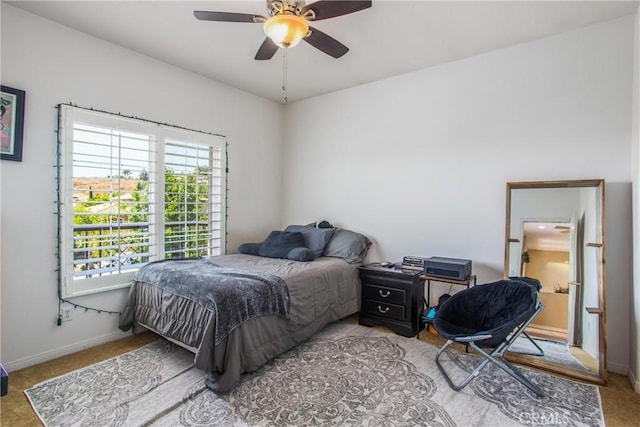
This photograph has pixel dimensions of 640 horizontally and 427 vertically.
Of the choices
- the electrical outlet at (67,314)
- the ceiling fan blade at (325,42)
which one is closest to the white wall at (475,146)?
the ceiling fan blade at (325,42)

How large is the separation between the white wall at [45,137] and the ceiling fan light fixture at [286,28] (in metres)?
1.80

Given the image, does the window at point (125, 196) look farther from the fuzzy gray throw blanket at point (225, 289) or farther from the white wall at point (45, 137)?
the fuzzy gray throw blanket at point (225, 289)

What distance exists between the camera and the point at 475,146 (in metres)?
3.11

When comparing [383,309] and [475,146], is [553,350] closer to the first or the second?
[383,309]

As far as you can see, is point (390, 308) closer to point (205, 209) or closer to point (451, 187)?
point (451, 187)

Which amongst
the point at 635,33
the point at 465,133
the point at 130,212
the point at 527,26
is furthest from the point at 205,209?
the point at 635,33

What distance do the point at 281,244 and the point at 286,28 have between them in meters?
2.23

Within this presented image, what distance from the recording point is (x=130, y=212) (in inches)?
116

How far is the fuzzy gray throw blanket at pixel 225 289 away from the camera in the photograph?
2.16m

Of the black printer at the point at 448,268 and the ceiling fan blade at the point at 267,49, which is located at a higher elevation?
the ceiling fan blade at the point at 267,49

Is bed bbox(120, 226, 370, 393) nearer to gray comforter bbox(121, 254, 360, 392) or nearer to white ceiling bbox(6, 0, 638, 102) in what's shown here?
gray comforter bbox(121, 254, 360, 392)

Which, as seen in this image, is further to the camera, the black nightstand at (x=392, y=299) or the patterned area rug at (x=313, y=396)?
the black nightstand at (x=392, y=299)

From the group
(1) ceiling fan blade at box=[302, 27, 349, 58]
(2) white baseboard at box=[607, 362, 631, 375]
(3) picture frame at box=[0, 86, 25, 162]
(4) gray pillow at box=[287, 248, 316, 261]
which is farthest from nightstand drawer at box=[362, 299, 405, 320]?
(3) picture frame at box=[0, 86, 25, 162]

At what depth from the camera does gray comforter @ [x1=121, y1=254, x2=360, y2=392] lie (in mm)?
2115
